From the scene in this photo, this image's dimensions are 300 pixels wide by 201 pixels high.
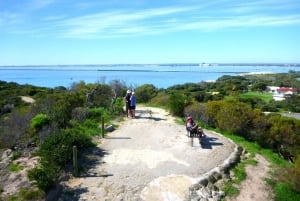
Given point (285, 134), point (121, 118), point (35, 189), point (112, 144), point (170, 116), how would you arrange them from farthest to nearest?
point (170, 116), point (121, 118), point (285, 134), point (112, 144), point (35, 189)

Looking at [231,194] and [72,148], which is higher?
[72,148]

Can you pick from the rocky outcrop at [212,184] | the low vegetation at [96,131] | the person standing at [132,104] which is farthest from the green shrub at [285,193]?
the person standing at [132,104]

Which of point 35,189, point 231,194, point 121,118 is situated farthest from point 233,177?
point 121,118

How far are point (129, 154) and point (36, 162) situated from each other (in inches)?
129

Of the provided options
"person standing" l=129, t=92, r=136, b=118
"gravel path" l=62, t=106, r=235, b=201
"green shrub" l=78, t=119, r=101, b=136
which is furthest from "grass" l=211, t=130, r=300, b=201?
"person standing" l=129, t=92, r=136, b=118

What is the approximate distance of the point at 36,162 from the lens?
1238 cm

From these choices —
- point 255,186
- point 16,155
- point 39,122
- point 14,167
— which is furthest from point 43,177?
point 255,186

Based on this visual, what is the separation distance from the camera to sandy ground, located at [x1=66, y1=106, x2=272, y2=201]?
984 centimetres

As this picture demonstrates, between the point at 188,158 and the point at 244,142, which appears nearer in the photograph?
the point at 188,158

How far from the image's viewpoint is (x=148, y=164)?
1188 cm

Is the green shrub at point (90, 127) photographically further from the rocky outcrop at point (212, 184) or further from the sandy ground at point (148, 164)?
the rocky outcrop at point (212, 184)

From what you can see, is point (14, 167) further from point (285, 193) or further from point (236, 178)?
point (285, 193)

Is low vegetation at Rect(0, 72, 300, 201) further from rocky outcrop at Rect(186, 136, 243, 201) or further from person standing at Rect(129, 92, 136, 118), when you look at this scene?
person standing at Rect(129, 92, 136, 118)

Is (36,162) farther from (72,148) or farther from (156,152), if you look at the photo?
(156,152)
